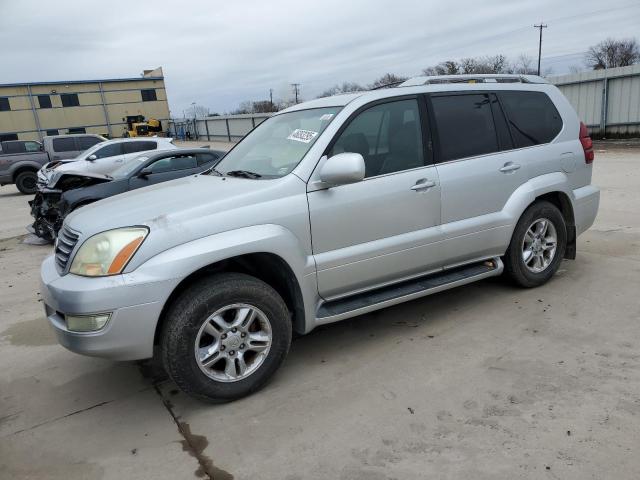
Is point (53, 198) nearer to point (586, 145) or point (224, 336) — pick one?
point (224, 336)

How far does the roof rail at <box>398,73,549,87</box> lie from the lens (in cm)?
410

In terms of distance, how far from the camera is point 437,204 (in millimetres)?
3830

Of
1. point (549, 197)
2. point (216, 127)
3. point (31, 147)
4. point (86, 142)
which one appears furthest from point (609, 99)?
point (216, 127)

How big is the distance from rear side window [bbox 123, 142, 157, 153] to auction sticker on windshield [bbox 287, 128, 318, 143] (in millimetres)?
11369

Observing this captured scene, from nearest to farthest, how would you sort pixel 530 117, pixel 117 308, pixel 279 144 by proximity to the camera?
pixel 117 308, pixel 279 144, pixel 530 117

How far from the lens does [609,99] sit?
17.6 metres

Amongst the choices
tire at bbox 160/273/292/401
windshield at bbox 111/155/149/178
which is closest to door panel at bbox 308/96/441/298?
tire at bbox 160/273/292/401

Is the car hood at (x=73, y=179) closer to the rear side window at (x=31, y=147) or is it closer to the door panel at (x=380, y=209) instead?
the door panel at (x=380, y=209)

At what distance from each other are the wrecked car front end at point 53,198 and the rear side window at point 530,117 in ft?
21.5

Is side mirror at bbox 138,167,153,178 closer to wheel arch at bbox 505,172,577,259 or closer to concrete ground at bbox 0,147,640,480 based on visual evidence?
concrete ground at bbox 0,147,640,480

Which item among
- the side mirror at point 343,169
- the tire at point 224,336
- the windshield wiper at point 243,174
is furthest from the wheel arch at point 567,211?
the tire at point 224,336

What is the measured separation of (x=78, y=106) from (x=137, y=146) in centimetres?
4513

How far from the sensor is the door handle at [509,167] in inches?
165

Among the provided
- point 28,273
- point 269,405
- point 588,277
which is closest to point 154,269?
point 269,405
